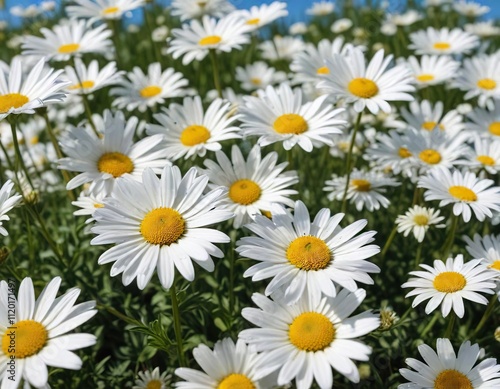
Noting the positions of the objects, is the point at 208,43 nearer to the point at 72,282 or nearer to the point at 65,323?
the point at 72,282

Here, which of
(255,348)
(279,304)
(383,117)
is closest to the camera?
(255,348)

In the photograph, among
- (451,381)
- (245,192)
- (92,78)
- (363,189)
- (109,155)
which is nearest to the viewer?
(451,381)

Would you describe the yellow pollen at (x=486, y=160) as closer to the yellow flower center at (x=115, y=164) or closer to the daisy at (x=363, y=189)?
the daisy at (x=363, y=189)

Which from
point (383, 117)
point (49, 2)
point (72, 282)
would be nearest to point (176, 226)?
point (72, 282)

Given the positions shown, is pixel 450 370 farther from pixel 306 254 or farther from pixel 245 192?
pixel 245 192

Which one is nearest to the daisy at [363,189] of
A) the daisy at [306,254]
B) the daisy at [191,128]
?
the daisy at [191,128]

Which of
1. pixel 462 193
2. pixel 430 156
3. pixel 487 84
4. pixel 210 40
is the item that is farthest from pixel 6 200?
pixel 487 84

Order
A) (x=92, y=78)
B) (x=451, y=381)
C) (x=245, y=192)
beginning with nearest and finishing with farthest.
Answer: (x=451, y=381), (x=245, y=192), (x=92, y=78)
